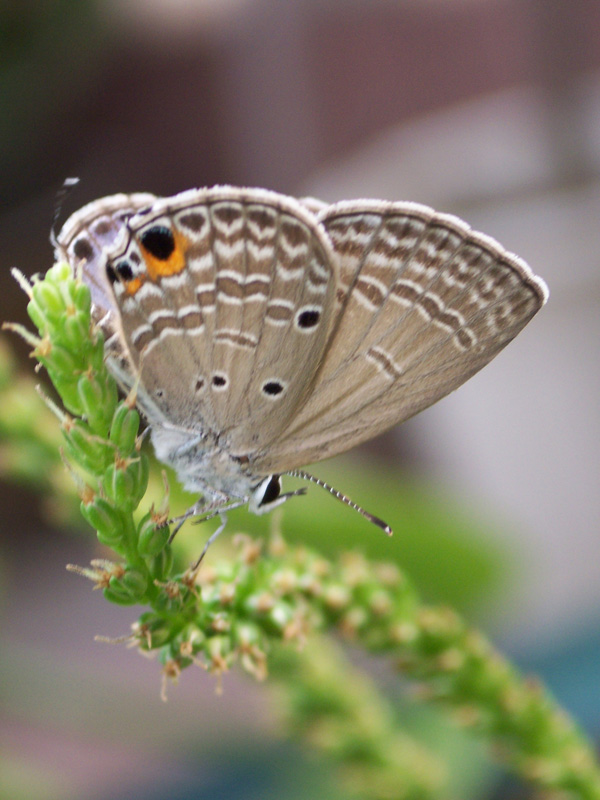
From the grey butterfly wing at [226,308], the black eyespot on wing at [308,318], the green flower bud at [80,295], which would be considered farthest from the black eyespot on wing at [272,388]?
the green flower bud at [80,295]

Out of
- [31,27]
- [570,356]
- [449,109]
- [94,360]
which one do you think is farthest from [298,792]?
[31,27]

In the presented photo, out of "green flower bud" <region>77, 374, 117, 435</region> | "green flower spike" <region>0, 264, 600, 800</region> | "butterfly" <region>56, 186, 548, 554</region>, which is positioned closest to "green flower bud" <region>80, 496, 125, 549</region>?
"green flower spike" <region>0, 264, 600, 800</region>

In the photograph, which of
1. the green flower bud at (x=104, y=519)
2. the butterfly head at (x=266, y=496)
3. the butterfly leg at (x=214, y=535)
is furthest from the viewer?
the butterfly head at (x=266, y=496)

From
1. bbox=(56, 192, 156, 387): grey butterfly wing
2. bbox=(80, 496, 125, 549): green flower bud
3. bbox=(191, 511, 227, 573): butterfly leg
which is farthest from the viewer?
bbox=(56, 192, 156, 387): grey butterfly wing

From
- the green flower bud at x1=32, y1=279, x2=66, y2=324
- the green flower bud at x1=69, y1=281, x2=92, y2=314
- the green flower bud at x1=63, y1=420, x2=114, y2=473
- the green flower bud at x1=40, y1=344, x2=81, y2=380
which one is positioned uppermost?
the green flower bud at x1=69, y1=281, x2=92, y2=314

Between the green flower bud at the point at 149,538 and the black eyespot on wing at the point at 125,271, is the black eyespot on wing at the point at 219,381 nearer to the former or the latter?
the black eyespot on wing at the point at 125,271

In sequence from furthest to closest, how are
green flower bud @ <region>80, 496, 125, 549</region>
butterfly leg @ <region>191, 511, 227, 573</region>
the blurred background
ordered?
the blurred background < butterfly leg @ <region>191, 511, 227, 573</region> < green flower bud @ <region>80, 496, 125, 549</region>

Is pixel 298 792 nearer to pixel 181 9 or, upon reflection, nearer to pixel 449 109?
pixel 449 109

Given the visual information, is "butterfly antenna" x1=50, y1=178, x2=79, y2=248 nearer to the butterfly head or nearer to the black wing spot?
the black wing spot

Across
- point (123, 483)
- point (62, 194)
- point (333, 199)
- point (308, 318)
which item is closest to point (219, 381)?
point (308, 318)
